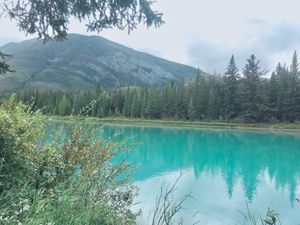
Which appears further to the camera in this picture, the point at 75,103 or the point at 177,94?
the point at 75,103

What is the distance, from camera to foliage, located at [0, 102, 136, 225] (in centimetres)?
279

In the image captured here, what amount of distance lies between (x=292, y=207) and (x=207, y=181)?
492 cm

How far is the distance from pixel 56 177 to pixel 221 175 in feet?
53.1

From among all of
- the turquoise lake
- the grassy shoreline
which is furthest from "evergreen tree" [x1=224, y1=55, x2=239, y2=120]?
the turquoise lake

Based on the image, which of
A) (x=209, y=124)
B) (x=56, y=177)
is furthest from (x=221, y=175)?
(x=209, y=124)

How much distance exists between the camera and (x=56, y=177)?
4188mm

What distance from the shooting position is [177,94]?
193 ft

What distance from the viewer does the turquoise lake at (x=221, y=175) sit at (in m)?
12.2

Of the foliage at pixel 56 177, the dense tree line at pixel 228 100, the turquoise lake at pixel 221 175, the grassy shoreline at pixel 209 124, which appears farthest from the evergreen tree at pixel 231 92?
the foliage at pixel 56 177

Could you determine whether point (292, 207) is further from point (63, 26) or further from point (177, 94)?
point (177, 94)

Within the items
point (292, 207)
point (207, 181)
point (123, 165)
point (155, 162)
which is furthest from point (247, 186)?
point (123, 165)

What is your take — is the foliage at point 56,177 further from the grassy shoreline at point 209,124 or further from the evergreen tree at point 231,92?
the evergreen tree at point 231,92

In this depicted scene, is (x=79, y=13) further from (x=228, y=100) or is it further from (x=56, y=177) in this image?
(x=228, y=100)

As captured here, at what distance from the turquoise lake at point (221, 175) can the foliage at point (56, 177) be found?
102cm
